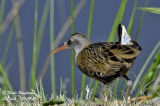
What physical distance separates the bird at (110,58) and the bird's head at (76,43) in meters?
0.05

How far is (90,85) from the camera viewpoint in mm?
3154

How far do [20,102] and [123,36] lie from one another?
772 millimetres

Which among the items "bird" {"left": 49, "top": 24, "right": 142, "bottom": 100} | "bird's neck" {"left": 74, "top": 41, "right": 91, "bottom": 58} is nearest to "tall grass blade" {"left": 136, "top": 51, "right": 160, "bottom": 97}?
"bird" {"left": 49, "top": 24, "right": 142, "bottom": 100}

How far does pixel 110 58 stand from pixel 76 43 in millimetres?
451

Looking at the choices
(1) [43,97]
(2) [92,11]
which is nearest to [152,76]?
(2) [92,11]

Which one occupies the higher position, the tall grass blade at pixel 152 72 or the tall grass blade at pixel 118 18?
the tall grass blade at pixel 118 18

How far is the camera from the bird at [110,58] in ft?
8.91

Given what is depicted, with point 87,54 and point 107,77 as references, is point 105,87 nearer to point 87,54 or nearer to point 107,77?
point 107,77

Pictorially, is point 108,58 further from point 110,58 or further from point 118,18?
point 118,18

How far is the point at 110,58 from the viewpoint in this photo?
2770 mm

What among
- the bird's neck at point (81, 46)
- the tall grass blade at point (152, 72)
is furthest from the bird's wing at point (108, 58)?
the tall grass blade at point (152, 72)

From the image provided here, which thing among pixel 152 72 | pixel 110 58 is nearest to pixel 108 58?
pixel 110 58

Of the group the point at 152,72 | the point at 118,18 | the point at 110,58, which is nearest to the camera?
the point at 110,58

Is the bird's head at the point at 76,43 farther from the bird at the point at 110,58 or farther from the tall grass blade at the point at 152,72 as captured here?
the tall grass blade at the point at 152,72
